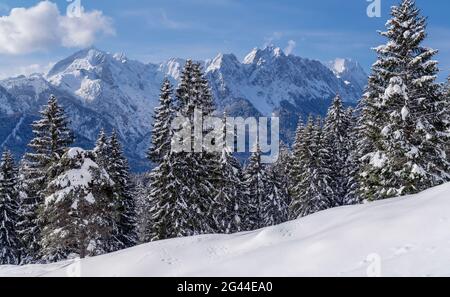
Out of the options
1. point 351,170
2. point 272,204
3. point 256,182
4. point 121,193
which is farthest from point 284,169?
point 121,193

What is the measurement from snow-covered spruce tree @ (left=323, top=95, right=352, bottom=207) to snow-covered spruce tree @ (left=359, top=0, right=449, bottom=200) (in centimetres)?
1956

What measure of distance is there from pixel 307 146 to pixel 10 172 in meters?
26.3

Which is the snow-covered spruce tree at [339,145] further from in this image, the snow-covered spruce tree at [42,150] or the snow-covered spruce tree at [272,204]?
the snow-covered spruce tree at [42,150]

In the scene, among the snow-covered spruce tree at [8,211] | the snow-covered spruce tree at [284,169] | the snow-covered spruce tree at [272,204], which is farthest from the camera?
the snow-covered spruce tree at [284,169]

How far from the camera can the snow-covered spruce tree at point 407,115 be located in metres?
23.1

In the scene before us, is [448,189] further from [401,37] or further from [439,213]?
[401,37]

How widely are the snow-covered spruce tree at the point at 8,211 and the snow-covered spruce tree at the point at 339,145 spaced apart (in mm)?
28494

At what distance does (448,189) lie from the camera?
1315 cm

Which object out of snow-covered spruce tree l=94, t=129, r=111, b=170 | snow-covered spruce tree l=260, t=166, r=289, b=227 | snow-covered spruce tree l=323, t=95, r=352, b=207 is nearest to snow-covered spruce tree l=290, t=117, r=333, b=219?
snow-covered spruce tree l=323, t=95, r=352, b=207

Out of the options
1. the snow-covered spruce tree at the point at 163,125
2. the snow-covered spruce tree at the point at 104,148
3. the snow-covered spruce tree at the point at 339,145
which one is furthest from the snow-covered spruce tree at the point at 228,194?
the snow-covered spruce tree at the point at 339,145

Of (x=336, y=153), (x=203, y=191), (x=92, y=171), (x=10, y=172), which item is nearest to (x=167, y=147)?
(x=203, y=191)

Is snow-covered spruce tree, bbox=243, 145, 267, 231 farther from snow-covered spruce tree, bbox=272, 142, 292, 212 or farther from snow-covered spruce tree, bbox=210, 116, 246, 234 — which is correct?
snow-covered spruce tree, bbox=272, 142, 292, 212

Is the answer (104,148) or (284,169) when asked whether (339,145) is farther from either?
(104,148)
